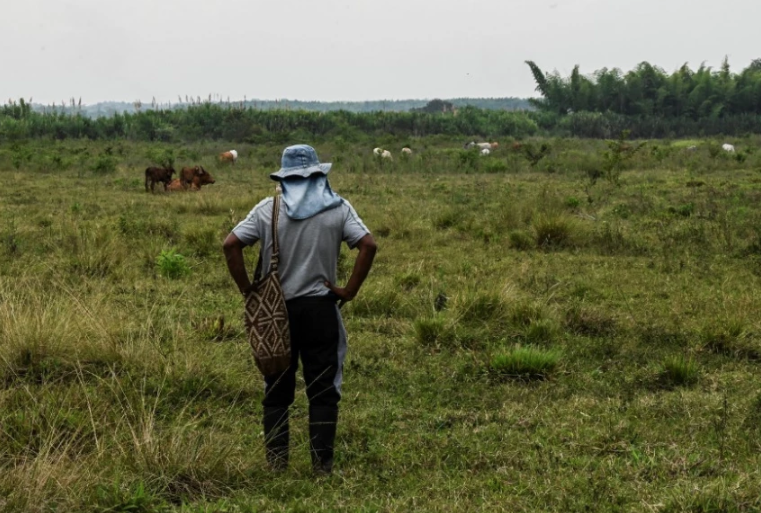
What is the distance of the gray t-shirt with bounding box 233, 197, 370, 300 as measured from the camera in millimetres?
3607

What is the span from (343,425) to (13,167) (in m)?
19.7

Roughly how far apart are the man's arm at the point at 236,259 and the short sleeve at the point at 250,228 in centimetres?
2

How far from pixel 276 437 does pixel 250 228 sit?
100cm

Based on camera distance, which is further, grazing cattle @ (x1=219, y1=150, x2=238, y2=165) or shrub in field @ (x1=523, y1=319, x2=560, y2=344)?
grazing cattle @ (x1=219, y1=150, x2=238, y2=165)

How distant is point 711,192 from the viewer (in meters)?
14.5

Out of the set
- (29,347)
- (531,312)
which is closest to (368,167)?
(531,312)

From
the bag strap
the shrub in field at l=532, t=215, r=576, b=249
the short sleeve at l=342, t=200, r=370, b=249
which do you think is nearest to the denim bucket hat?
the bag strap

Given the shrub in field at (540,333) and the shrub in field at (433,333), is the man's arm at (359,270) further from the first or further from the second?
the shrub in field at (540,333)

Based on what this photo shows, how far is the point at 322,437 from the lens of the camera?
3672mm

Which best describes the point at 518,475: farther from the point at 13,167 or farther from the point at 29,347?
the point at 13,167

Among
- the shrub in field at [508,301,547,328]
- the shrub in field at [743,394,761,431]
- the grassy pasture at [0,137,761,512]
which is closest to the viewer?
the grassy pasture at [0,137,761,512]

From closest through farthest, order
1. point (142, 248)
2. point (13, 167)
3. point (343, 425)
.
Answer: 1. point (343, 425)
2. point (142, 248)
3. point (13, 167)

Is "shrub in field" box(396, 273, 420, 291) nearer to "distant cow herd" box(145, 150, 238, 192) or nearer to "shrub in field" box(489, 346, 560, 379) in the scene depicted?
"shrub in field" box(489, 346, 560, 379)

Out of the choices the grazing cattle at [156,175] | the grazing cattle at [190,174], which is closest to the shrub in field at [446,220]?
the grazing cattle at [156,175]
